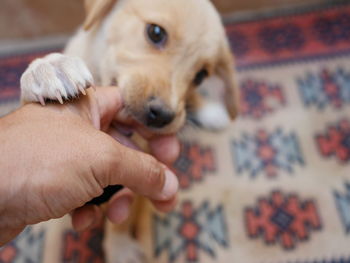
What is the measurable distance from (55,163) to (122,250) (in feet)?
3.25

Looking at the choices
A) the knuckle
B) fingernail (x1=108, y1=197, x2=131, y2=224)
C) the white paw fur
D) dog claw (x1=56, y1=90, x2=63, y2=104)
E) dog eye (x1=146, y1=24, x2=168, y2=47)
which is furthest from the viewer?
the white paw fur

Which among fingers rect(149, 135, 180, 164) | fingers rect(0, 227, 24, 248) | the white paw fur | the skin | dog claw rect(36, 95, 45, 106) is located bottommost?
fingers rect(0, 227, 24, 248)

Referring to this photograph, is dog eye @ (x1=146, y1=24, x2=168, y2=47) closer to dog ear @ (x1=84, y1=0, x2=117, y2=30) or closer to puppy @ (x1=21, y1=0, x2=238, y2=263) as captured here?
puppy @ (x1=21, y1=0, x2=238, y2=263)

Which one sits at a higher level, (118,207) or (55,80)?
(55,80)

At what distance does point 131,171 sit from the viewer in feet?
3.34

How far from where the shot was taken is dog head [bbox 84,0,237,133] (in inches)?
51.5

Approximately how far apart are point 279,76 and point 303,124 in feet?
1.20

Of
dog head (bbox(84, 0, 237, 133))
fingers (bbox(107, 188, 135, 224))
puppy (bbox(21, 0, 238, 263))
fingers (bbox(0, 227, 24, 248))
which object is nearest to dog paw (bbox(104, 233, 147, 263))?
puppy (bbox(21, 0, 238, 263))

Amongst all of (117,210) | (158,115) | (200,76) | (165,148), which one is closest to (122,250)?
(117,210)

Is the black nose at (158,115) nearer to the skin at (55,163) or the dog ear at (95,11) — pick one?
the skin at (55,163)

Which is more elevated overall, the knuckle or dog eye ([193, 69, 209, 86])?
dog eye ([193, 69, 209, 86])

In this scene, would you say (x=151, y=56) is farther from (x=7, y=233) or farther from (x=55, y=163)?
(x=7, y=233)

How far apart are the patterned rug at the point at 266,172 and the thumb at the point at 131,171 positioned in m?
0.78

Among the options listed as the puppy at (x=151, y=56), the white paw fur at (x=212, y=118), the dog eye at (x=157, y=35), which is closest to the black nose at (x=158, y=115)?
the puppy at (x=151, y=56)
